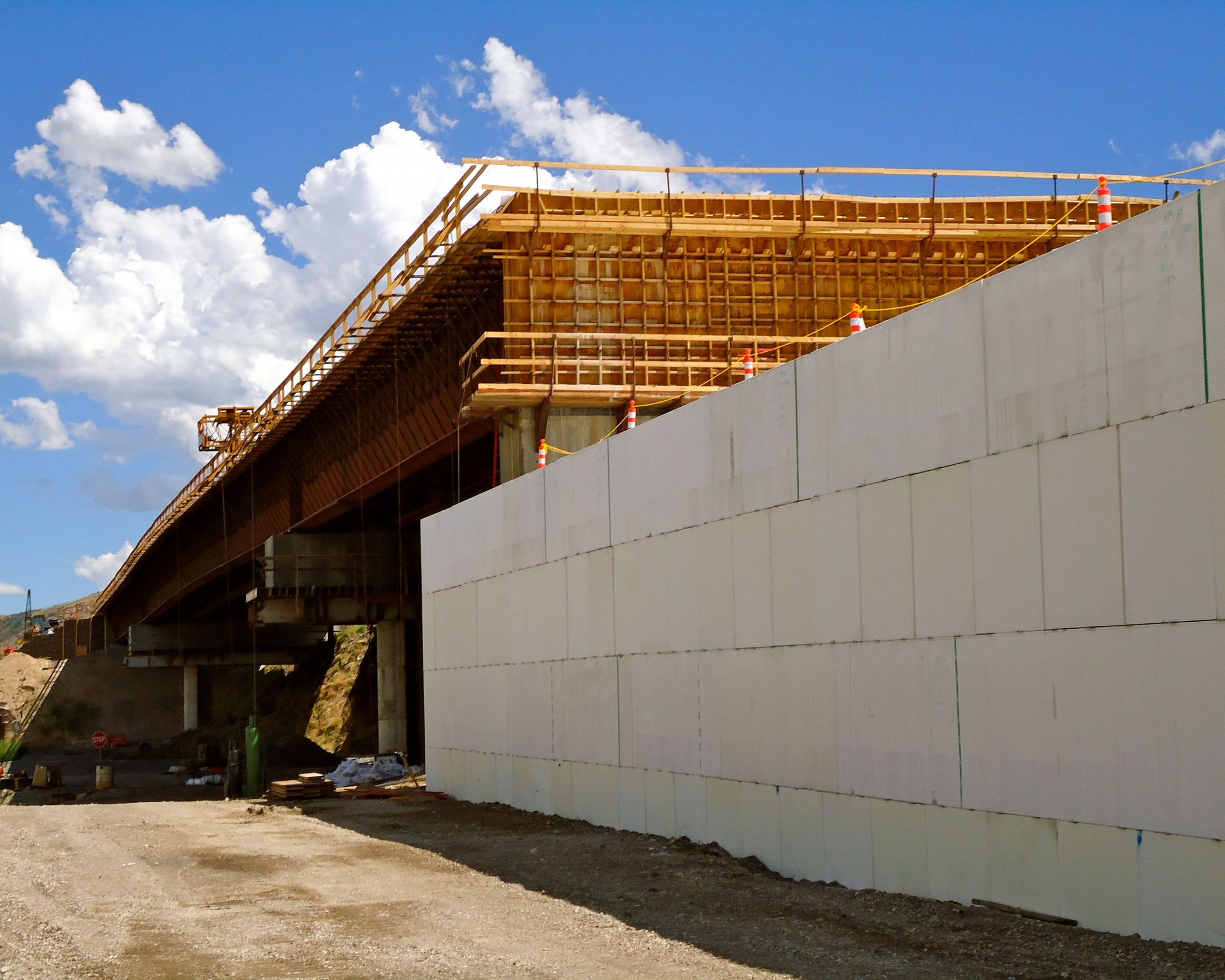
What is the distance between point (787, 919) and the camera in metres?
13.2

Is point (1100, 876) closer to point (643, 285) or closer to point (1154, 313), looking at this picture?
point (1154, 313)

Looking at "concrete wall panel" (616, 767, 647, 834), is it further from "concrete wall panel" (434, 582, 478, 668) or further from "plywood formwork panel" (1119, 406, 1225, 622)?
"plywood formwork panel" (1119, 406, 1225, 622)

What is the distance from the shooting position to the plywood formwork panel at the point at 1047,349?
38.5 feet

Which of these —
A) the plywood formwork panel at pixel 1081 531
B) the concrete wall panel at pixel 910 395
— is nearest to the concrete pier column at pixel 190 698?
the concrete wall panel at pixel 910 395

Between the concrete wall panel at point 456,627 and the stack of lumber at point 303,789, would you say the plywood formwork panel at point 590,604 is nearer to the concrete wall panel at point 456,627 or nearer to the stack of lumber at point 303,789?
the concrete wall panel at point 456,627

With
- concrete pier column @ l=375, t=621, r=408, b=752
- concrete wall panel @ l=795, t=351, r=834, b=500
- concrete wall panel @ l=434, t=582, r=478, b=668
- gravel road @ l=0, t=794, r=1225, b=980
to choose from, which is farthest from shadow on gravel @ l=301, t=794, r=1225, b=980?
concrete pier column @ l=375, t=621, r=408, b=752

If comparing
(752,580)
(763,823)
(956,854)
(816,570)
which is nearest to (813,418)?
(816,570)

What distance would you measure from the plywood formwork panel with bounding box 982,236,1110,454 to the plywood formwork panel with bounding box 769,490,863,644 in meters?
2.52

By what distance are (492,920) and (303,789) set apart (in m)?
19.2

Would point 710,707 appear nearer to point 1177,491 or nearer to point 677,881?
point 677,881

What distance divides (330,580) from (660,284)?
25.5 m

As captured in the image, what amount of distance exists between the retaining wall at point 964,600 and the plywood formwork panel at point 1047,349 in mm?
27

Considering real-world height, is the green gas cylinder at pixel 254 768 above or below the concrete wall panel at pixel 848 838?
below

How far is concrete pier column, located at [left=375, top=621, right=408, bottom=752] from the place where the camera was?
5269 cm
